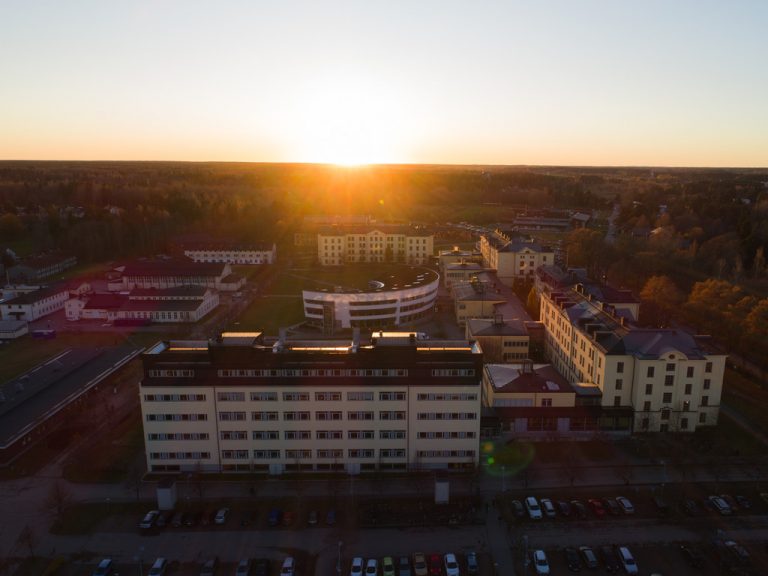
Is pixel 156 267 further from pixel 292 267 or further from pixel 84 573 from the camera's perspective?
pixel 84 573

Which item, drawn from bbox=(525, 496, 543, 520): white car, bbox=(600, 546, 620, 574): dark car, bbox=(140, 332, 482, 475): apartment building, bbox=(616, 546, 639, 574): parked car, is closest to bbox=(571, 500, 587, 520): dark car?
bbox=(525, 496, 543, 520): white car

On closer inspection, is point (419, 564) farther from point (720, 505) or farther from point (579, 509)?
point (720, 505)

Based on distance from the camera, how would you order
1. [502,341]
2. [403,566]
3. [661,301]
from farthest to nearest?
[661,301], [502,341], [403,566]

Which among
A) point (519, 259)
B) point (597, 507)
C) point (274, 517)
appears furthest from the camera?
point (519, 259)

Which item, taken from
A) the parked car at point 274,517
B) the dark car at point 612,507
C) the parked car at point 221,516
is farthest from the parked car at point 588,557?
the parked car at point 221,516

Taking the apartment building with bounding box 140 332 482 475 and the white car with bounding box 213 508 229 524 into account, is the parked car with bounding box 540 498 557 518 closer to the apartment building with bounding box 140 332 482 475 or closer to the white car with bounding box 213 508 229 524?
the apartment building with bounding box 140 332 482 475

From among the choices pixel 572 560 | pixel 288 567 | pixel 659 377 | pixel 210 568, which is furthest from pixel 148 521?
pixel 659 377

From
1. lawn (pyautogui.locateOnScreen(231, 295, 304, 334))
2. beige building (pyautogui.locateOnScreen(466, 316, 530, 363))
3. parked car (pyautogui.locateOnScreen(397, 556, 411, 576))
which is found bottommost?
parked car (pyautogui.locateOnScreen(397, 556, 411, 576))
